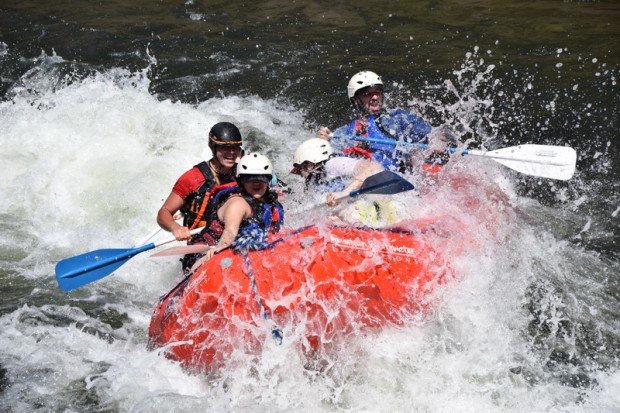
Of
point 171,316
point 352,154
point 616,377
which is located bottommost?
point 616,377

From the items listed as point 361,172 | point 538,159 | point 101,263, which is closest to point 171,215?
point 101,263

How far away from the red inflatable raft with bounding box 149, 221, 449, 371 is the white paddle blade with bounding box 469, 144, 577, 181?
181 centimetres

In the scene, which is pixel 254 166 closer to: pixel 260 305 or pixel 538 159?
pixel 260 305

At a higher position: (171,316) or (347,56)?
(347,56)

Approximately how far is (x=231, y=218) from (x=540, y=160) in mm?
2959

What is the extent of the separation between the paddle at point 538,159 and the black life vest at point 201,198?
1523 mm

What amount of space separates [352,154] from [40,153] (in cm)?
437

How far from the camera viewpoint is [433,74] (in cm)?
1084

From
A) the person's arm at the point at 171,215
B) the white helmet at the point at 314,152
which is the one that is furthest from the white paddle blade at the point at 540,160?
the person's arm at the point at 171,215

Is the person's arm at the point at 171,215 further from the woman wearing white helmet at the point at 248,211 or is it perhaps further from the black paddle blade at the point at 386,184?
the black paddle blade at the point at 386,184

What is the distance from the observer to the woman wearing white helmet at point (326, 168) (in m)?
5.84

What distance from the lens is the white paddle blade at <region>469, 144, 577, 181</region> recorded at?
6312 millimetres

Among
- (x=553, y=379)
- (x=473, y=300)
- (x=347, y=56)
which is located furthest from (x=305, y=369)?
(x=347, y=56)

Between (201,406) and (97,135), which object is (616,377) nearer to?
(201,406)
